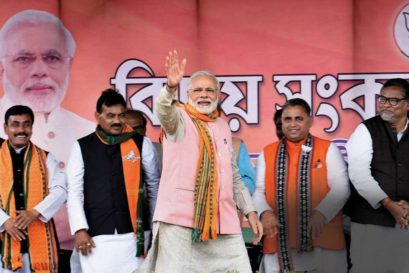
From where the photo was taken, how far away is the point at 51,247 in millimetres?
6574

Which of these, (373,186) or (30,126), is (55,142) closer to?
(30,126)

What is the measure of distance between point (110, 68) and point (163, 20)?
1.69 ft

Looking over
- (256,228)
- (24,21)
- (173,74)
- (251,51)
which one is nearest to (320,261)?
(256,228)

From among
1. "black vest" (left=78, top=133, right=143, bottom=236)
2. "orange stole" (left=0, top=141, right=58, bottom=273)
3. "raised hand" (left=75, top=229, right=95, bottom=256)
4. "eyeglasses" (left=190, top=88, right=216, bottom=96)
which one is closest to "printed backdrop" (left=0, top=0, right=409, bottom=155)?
"orange stole" (left=0, top=141, right=58, bottom=273)

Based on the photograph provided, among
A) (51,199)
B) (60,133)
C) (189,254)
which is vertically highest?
(60,133)

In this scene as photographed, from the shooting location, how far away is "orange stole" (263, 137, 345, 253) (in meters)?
6.43

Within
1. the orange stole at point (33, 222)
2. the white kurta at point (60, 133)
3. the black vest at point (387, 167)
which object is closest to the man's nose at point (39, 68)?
the white kurta at point (60, 133)

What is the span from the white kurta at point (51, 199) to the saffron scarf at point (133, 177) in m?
0.44

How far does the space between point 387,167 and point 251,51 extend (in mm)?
1542

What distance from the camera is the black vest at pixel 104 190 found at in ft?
20.7

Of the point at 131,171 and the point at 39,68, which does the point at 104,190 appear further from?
the point at 39,68

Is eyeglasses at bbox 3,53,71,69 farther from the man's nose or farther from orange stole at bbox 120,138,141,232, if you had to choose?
orange stole at bbox 120,138,141,232

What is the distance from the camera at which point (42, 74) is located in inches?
293

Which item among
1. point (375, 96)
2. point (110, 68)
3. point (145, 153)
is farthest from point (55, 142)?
point (375, 96)
